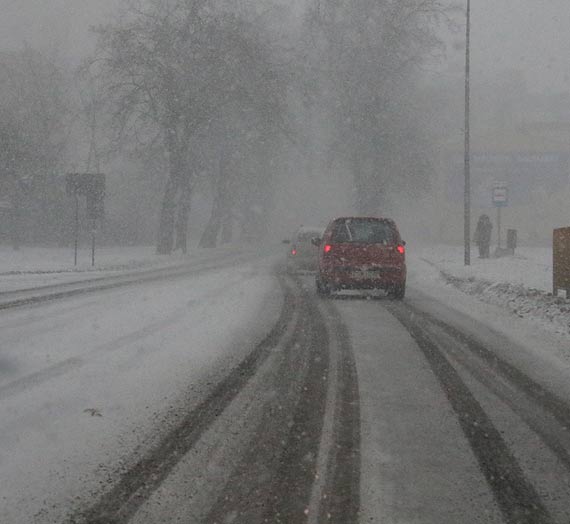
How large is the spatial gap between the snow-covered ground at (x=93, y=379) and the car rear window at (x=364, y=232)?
277 cm

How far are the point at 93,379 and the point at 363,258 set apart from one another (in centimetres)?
880

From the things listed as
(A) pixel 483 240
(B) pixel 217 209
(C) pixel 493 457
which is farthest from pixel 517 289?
(B) pixel 217 209

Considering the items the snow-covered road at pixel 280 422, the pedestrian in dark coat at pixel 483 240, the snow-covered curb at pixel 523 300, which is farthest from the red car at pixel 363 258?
the pedestrian in dark coat at pixel 483 240

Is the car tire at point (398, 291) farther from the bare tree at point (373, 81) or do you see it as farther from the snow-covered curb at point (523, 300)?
the bare tree at point (373, 81)

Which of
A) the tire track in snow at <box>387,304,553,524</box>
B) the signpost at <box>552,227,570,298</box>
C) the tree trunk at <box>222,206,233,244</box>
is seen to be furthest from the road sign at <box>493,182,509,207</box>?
the tree trunk at <box>222,206,233,244</box>

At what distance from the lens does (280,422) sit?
4.88m

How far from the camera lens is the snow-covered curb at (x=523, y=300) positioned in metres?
10.4

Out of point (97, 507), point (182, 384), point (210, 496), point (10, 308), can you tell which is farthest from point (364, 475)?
point (10, 308)

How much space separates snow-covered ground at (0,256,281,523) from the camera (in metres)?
3.76

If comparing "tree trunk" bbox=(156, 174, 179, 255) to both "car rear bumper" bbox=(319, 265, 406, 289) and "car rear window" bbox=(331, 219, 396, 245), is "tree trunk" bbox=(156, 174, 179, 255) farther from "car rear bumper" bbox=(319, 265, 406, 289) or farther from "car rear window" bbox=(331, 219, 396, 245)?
"car rear bumper" bbox=(319, 265, 406, 289)

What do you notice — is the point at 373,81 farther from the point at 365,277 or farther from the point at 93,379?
the point at 93,379

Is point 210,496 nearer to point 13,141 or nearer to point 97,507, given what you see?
point 97,507

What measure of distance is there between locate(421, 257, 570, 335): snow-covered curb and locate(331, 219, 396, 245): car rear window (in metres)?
2.17

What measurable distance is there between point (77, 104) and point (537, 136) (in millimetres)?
48562
